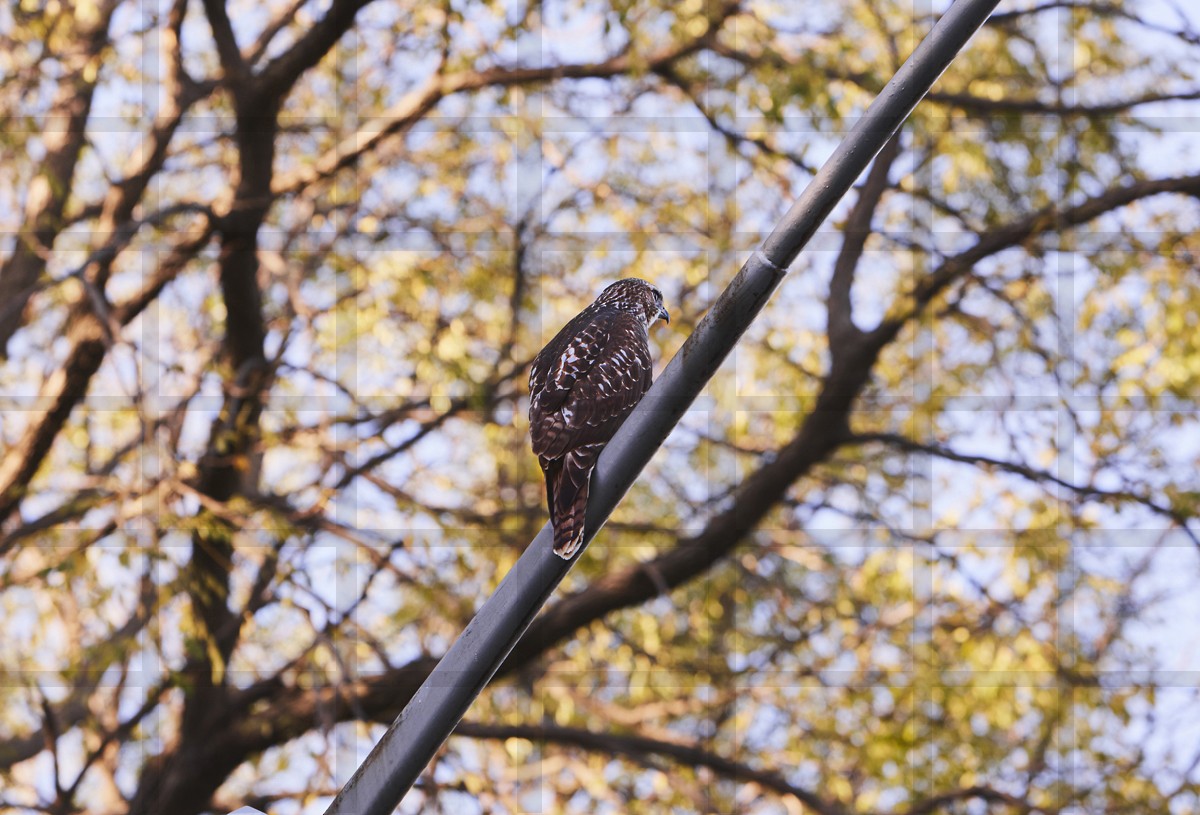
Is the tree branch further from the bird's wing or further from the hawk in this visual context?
the bird's wing

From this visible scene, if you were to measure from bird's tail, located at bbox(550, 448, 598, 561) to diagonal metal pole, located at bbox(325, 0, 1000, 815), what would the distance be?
5 centimetres

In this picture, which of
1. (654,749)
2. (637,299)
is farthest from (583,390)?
(654,749)

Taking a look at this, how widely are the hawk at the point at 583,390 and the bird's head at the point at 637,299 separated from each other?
0.01m

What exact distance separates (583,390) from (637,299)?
893mm

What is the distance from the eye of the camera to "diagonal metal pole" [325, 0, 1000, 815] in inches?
84.1

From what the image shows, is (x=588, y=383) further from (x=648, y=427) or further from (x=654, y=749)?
(x=654, y=749)

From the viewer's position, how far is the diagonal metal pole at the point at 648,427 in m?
2.14

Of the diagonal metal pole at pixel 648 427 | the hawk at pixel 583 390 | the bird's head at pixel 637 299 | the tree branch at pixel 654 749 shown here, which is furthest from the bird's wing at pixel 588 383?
the tree branch at pixel 654 749

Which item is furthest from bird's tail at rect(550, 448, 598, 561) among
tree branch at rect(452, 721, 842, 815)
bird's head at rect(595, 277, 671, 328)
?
tree branch at rect(452, 721, 842, 815)

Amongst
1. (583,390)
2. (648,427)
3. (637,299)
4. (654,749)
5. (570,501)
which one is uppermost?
(654,749)

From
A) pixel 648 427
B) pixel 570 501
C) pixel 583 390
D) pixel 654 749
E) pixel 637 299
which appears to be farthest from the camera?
pixel 654 749

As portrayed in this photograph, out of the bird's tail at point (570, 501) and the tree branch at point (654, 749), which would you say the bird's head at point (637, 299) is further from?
the tree branch at point (654, 749)

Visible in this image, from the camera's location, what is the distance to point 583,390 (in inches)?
134

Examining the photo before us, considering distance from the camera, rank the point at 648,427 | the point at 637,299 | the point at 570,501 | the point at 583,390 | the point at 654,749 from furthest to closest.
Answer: the point at 654,749 → the point at 637,299 → the point at 583,390 → the point at 570,501 → the point at 648,427
